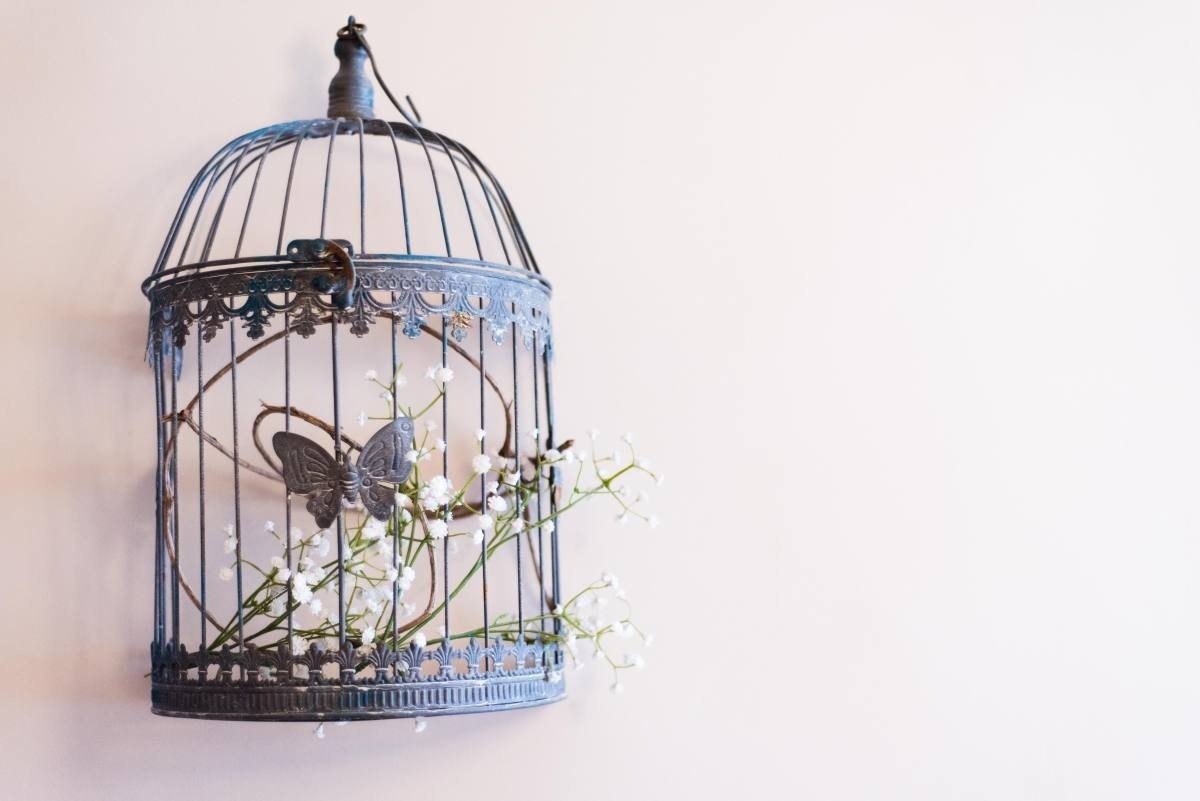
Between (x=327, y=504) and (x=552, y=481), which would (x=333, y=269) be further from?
(x=552, y=481)

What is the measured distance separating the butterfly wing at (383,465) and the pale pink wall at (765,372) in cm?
→ 37

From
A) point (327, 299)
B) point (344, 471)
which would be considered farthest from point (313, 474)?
point (327, 299)

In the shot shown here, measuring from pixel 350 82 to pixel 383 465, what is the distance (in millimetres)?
490

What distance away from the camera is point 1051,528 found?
1.62 metres

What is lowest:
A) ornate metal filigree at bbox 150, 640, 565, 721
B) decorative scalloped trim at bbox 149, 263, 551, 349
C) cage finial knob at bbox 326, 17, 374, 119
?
ornate metal filigree at bbox 150, 640, 565, 721

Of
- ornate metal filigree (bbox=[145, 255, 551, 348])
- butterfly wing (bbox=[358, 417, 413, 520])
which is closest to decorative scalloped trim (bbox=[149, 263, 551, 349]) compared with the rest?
ornate metal filigree (bbox=[145, 255, 551, 348])

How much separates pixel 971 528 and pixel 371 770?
80cm

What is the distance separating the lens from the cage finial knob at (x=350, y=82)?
4.80 ft

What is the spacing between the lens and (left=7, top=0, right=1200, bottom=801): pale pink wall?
1505 mm

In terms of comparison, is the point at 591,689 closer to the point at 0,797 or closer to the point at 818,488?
the point at 818,488

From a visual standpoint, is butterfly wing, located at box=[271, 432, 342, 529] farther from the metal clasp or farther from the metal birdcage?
the metal clasp

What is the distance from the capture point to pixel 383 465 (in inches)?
49.4

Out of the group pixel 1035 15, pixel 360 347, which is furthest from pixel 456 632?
pixel 1035 15

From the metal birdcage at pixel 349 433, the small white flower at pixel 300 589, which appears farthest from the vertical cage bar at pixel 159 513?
the small white flower at pixel 300 589
